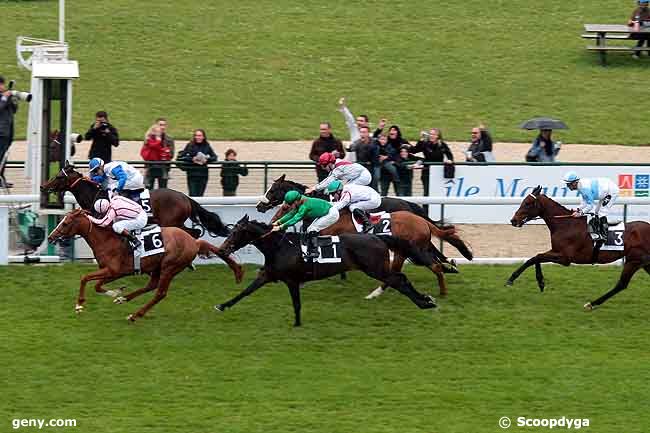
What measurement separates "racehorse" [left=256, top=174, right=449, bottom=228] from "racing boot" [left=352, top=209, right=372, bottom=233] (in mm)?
436

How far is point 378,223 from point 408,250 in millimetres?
613

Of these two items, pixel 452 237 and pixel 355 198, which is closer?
pixel 355 198

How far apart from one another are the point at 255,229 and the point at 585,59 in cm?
1627

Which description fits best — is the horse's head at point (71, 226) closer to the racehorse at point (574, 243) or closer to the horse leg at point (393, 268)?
the horse leg at point (393, 268)

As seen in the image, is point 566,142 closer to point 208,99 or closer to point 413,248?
point 208,99

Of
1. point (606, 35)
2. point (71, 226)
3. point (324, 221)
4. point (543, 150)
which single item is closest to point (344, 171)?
point (324, 221)

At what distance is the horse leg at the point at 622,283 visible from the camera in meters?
14.7

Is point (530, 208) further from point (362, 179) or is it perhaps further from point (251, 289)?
point (251, 289)

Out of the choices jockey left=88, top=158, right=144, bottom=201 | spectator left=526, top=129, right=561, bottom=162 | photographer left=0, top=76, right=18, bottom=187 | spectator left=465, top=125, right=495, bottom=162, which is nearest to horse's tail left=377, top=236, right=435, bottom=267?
jockey left=88, top=158, right=144, bottom=201

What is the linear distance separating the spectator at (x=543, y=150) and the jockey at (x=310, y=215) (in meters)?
4.87

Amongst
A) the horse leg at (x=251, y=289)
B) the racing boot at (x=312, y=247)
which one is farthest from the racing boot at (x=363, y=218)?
the horse leg at (x=251, y=289)

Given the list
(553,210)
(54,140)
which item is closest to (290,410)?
(553,210)

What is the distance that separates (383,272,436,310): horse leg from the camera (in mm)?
14125

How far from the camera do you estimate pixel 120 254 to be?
46.0 ft
